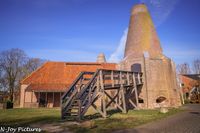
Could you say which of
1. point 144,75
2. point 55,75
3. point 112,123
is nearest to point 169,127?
point 112,123

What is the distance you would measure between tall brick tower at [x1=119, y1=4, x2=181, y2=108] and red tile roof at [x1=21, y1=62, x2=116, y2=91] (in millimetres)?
8694

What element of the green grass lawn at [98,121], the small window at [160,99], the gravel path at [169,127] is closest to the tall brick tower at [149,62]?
the small window at [160,99]

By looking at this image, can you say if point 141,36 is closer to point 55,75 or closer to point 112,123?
point 112,123

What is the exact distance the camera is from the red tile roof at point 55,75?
22.5 m

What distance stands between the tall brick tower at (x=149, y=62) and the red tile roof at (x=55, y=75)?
869cm

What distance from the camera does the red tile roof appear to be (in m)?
22.5

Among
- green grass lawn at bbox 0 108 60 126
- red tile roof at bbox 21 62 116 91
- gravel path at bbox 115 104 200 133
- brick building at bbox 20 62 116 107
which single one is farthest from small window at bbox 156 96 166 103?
brick building at bbox 20 62 116 107

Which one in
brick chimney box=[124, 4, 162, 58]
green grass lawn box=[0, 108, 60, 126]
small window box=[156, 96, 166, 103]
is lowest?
green grass lawn box=[0, 108, 60, 126]

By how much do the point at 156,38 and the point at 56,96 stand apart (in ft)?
50.2

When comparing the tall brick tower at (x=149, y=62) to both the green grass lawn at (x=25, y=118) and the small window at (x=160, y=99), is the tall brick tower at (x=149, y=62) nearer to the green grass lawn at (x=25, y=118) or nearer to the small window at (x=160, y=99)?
the small window at (x=160, y=99)

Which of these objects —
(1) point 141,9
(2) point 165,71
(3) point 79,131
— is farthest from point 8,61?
(3) point 79,131

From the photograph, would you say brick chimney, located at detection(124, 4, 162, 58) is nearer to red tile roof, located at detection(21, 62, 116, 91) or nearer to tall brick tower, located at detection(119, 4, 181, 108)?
tall brick tower, located at detection(119, 4, 181, 108)

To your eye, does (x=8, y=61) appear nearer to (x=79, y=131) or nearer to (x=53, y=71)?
(x=53, y=71)

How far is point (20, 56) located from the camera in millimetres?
34312
